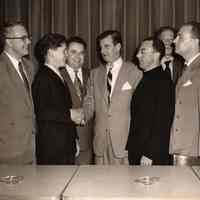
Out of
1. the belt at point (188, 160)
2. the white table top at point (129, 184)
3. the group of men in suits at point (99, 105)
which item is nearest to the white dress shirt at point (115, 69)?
the group of men in suits at point (99, 105)

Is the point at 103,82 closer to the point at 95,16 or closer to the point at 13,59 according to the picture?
Answer: the point at 13,59

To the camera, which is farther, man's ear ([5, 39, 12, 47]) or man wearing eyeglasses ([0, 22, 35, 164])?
man's ear ([5, 39, 12, 47])

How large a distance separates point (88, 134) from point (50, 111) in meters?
0.77

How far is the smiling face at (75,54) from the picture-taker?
12.7 ft

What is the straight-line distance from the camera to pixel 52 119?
3277 mm

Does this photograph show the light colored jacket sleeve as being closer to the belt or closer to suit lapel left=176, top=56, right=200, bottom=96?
suit lapel left=176, top=56, right=200, bottom=96

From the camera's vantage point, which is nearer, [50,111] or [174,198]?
[174,198]

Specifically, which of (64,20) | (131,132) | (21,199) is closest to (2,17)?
(64,20)

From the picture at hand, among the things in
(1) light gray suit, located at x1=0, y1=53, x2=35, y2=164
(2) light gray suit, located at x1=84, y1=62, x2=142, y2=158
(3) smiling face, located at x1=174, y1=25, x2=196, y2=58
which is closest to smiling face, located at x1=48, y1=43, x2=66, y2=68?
(1) light gray suit, located at x1=0, y1=53, x2=35, y2=164

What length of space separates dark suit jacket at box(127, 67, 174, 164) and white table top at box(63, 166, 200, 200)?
0.98 metres

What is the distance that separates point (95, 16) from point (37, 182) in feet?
9.09

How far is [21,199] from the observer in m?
1.79

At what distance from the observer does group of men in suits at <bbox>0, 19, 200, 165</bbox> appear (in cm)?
319

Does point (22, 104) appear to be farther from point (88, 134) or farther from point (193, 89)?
point (193, 89)
